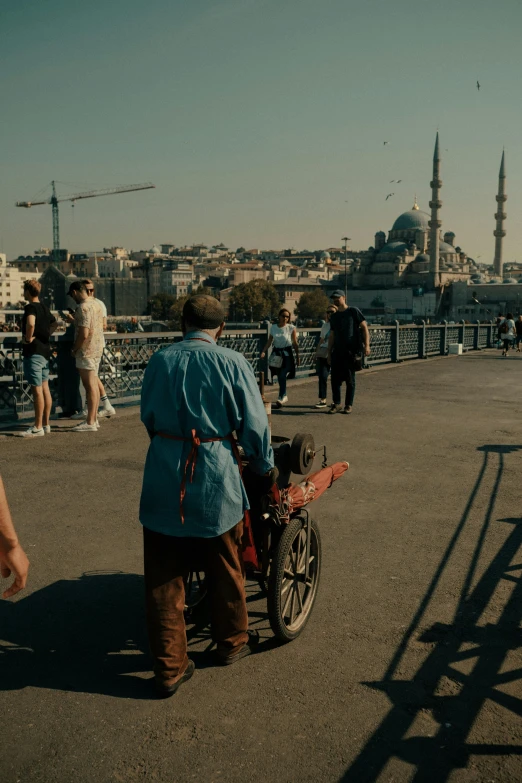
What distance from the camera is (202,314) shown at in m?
3.18

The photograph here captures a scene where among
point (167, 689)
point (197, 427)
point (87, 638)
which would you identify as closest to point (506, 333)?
point (87, 638)

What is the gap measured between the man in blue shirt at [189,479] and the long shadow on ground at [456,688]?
2.66 feet

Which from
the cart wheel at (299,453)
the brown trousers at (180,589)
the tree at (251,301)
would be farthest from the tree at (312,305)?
the brown trousers at (180,589)

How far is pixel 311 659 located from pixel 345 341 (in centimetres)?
724

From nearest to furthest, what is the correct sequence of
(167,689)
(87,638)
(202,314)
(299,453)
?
(167,689), (202,314), (87,638), (299,453)

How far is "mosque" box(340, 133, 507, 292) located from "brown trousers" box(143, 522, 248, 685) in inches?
5450

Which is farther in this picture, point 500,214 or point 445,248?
point 445,248

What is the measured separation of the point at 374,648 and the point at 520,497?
309 centimetres

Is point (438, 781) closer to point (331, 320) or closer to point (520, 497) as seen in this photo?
point (520, 497)

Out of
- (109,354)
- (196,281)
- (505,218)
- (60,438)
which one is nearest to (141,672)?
(60,438)

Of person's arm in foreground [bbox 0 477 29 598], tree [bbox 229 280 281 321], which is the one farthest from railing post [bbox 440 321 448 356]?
tree [bbox 229 280 281 321]

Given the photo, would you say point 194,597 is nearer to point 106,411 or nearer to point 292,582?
point 292,582

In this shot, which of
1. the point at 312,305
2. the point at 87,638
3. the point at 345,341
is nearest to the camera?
the point at 87,638

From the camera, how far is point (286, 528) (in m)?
3.42
